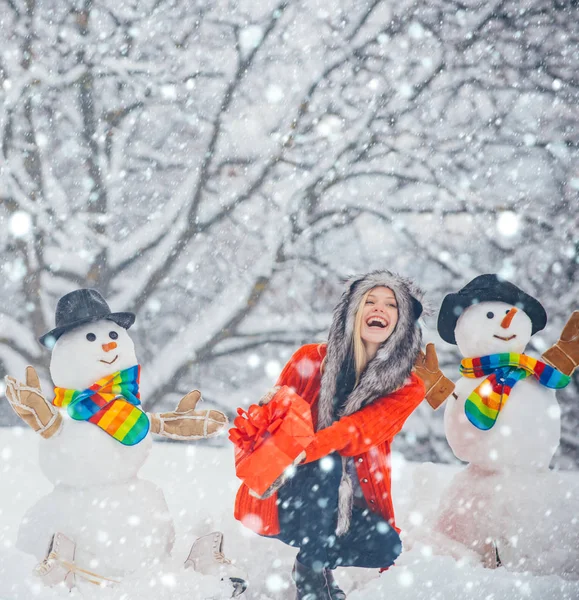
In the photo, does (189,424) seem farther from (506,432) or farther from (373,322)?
(506,432)

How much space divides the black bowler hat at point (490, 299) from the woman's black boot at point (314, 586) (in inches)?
33.1

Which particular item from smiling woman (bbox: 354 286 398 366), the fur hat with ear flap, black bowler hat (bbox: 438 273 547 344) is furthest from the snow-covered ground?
black bowler hat (bbox: 438 273 547 344)

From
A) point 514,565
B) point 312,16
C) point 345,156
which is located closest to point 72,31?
point 312,16

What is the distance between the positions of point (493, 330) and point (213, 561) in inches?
39.4

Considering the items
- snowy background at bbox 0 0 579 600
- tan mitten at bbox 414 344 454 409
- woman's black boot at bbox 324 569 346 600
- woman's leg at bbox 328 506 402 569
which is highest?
snowy background at bbox 0 0 579 600

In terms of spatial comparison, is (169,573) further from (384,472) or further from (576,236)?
(576,236)

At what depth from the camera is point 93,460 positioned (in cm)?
150

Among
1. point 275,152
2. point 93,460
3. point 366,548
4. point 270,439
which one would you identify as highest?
point 275,152

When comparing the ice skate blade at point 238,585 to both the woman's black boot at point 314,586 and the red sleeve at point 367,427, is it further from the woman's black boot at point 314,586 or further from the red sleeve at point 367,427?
the red sleeve at point 367,427

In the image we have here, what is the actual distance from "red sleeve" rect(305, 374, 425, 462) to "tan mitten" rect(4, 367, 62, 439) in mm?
674

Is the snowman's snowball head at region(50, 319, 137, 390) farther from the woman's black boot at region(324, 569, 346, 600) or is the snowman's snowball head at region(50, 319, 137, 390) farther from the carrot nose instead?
the carrot nose

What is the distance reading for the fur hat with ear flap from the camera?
1518 mm

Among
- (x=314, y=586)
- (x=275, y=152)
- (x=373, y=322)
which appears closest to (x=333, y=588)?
(x=314, y=586)

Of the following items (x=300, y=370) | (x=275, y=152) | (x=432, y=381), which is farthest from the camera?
(x=275, y=152)
